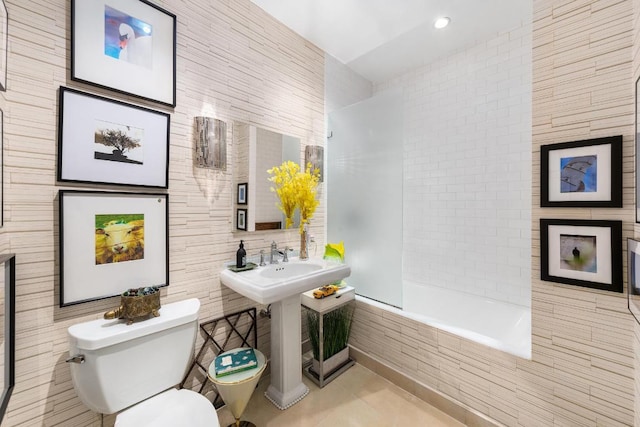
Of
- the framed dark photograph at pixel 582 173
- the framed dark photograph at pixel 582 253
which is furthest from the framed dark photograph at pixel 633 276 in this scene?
the framed dark photograph at pixel 582 173

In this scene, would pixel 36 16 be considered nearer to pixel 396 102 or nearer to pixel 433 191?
pixel 396 102

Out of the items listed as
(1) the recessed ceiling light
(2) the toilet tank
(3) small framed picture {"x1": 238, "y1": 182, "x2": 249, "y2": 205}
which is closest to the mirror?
(3) small framed picture {"x1": 238, "y1": 182, "x2": 249, "y2": 205}

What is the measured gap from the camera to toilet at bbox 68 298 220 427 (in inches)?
44.7

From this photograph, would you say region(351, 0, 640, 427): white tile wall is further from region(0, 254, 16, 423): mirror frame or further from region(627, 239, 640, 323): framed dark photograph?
region(0, 254, 16, 423): mirror frame

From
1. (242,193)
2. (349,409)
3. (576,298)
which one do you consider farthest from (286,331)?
(576,298)

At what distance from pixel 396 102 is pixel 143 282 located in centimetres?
215

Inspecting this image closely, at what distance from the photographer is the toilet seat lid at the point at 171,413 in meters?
1.12

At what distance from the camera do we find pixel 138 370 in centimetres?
124

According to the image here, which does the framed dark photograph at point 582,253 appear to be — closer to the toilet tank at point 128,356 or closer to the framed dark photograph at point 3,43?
the toilet tank at point 128,356

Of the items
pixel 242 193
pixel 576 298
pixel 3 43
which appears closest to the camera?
pixel 3 43

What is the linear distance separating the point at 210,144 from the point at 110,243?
0.82 metres

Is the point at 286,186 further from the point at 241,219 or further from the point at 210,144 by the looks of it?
the point at 210,144

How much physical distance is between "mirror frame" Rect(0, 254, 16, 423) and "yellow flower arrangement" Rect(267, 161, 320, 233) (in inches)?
→ 57.5

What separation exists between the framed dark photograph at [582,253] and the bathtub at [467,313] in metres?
0.67
